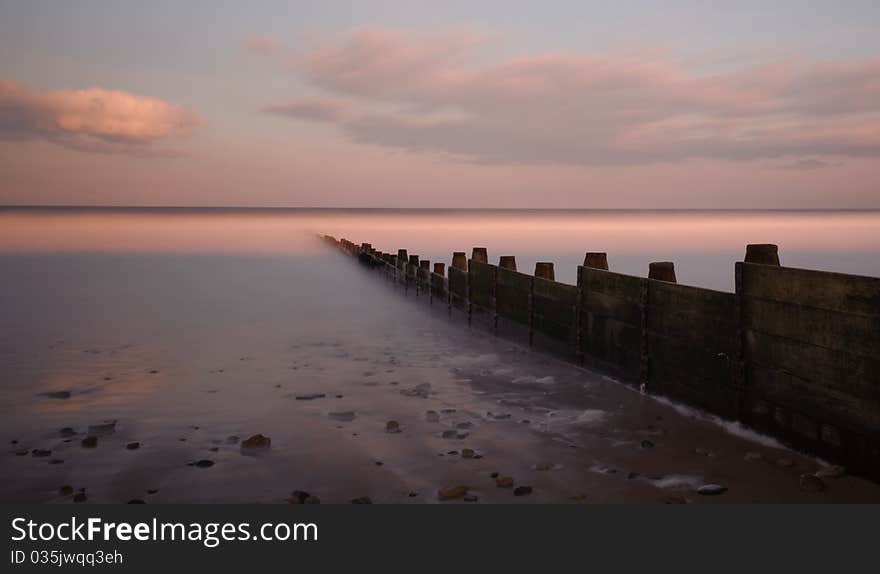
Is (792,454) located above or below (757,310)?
below

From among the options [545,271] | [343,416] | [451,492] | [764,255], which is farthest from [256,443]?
[545,271]

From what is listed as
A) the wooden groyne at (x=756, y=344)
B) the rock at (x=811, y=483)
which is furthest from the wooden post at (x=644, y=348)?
the rock at (x=811, y=483)

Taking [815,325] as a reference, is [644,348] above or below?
below

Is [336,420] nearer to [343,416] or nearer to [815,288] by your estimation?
[343,416]

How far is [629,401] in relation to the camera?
8.89 metres

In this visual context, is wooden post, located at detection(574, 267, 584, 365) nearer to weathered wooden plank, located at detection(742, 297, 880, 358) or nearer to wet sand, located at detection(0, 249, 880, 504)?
wet sand, located at detection(0, 249, 880, 504)

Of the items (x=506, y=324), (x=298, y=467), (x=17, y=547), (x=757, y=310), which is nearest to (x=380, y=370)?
(x=506, y=324)

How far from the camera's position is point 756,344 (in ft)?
23.5

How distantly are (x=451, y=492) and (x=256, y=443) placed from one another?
7.87 ft

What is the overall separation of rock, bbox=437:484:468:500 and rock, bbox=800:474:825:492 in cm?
284

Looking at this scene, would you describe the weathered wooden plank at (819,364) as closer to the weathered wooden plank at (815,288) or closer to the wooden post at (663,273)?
the weathered wooden plank at (815,288)

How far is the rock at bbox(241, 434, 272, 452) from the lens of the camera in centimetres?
708

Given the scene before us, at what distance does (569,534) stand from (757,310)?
11.3 feet

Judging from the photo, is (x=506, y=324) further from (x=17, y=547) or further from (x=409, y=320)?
(x=17, y=547)
